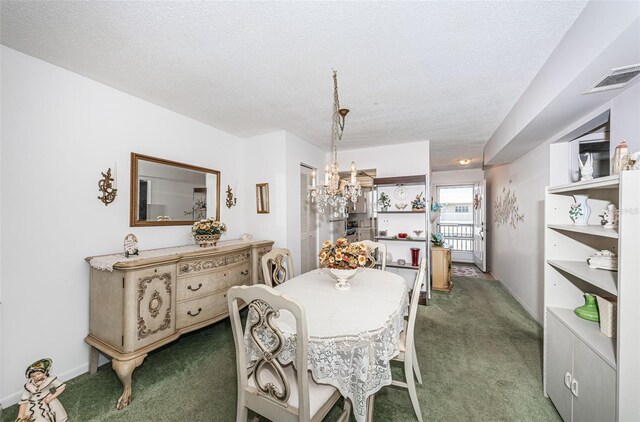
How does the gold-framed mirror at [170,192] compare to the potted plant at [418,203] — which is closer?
the gold-framed mirror at [170,192]

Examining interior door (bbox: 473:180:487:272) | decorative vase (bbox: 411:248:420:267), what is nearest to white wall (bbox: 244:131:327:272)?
decorative vase (bbox: 411:248:420:267)

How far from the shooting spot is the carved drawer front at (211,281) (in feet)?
7.46

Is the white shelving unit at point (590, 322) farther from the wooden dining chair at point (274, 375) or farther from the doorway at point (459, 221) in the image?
the doorway at point (459, 221)

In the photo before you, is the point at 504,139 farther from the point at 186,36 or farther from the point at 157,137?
the point at 157,137

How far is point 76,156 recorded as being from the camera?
2.08 m

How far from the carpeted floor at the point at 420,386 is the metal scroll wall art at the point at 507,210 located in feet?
5.70

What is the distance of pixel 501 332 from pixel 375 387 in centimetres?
241

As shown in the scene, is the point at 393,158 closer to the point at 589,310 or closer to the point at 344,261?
the point at 344,261

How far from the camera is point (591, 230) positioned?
1.49 m

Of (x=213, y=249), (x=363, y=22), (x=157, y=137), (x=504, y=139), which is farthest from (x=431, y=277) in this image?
(x=157, y=137)

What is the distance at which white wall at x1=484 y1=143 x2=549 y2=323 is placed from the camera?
314 centimetres

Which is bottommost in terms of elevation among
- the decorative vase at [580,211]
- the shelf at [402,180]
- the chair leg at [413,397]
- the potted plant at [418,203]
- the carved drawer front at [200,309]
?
the chair leg at [413,397]

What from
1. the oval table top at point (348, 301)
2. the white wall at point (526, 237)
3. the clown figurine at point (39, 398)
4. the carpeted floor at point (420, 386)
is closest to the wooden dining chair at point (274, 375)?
the oval table top at point (348, 301)

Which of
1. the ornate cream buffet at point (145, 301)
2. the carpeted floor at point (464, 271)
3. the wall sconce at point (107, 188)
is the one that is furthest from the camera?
the carpeted floor at point (464, 271)
